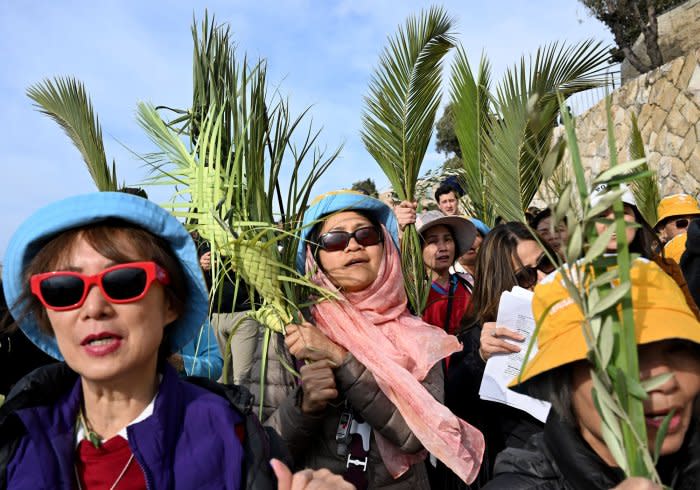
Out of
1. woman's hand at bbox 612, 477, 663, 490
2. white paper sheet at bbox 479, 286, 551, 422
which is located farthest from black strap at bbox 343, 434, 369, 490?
woman's hand at bbox 612, 477, 663, 490

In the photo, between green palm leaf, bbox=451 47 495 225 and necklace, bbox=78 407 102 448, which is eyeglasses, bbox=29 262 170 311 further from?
green palm leaf, bbox=451 47 495 225

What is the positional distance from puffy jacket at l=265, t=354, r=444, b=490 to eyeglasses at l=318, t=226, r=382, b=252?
46cm

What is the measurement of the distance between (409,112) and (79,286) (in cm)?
314

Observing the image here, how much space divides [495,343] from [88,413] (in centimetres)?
140

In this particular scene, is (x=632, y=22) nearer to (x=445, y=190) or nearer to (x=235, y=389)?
(x=445, y=190)

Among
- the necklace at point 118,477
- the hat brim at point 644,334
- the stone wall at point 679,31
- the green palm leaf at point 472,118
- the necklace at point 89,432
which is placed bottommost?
the necklace at point 118,477

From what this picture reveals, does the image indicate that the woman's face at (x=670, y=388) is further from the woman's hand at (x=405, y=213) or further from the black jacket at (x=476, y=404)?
the woman's hand at (x=405, y=213)

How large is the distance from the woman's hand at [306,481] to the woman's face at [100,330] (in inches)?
16.0

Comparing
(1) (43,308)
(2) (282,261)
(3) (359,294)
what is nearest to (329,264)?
(3) (359,294)

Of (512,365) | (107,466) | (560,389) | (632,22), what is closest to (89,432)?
(107,466)

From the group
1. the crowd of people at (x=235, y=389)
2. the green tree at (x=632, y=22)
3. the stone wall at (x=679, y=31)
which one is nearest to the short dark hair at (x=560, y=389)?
the crowd of people at (x=235, y=389)

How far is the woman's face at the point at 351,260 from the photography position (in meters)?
2.34

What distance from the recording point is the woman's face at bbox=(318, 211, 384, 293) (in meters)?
2.34

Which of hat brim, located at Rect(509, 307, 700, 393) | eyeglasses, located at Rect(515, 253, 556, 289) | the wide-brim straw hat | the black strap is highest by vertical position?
the wide-brim straw hat
